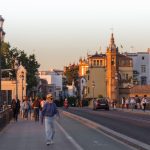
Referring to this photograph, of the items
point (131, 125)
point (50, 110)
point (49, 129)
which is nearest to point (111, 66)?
point (131, 125)

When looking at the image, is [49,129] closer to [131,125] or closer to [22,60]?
[131,125]

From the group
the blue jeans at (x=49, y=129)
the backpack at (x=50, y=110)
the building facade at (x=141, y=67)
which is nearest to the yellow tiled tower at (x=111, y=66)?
the building facade at (x=141, y=67)

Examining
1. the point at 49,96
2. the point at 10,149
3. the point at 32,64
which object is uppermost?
the point at 32,64

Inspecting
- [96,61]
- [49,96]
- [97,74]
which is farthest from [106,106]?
[96,61]

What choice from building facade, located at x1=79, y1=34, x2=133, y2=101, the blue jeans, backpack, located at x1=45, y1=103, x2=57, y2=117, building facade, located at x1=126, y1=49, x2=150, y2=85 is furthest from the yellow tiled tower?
the blue jeans

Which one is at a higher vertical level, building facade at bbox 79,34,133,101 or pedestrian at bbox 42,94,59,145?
building facade at bbox 79,34,133,101

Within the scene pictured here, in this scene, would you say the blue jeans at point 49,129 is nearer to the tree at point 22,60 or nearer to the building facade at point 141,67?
the tree at point 22,60

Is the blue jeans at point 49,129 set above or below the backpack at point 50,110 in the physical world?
below

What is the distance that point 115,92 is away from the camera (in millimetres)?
140000

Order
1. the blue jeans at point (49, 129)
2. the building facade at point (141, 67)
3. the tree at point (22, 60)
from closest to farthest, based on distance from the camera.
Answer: the blue jeans at point (49, 129), the tree at point (22, 60), the building facade at point (141, 67)

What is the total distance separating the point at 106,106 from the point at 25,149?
207 feet

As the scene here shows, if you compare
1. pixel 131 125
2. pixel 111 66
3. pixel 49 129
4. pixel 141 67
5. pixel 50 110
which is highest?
pixel 141 67

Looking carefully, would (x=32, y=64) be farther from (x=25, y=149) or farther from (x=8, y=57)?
(x=25, y=149)

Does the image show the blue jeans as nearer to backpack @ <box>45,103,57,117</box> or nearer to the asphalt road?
backpack @ <box>45,103,57,117</box>
